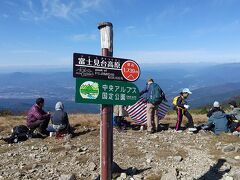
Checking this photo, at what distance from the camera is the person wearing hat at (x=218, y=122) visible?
1647 cm

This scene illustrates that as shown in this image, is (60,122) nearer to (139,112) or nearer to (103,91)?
(139,112)

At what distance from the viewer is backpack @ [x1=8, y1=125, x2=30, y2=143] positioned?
A: 48.9ft

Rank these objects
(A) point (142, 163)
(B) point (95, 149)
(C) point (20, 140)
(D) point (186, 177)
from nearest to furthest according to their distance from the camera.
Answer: (D) point (186, 177) < (A) point (142, 163) < (B) point (95, 149) < (C) point (20, 140)

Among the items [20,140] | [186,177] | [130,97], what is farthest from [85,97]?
[20,140]

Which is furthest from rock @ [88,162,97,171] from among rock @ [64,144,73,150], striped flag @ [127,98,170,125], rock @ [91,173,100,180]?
striped flag @ [127,98,170,125]

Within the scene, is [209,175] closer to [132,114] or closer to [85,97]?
[85,97]

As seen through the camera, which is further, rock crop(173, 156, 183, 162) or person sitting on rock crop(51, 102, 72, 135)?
person sitting on rock crop(51, 102, 72, 135)

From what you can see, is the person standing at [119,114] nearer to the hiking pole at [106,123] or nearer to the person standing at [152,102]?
the person standing at [152,102]

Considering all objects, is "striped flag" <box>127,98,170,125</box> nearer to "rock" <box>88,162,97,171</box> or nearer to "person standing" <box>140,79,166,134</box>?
"person standing" <box>140,79,166,134</box>

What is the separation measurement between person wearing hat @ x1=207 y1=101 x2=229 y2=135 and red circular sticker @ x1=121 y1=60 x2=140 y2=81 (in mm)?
9564

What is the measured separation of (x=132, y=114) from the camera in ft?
58.6

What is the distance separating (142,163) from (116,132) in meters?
5.30

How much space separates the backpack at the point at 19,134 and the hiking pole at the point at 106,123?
789 centimetres

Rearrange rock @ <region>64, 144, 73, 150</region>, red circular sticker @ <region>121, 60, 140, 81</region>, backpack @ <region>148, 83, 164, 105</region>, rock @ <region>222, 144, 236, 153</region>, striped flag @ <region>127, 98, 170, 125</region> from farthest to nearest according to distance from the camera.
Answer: striped flag @ <region>127, 98, 170, 125</region> → backpack @ <region>148, 83, 164, 105</region> → rock @ <region>64, 144, 73, 150</region> → rock @ <region>222, 144, 236, 153</region> → red circular sticker @ <region>121, 60, 140, 81</region>
